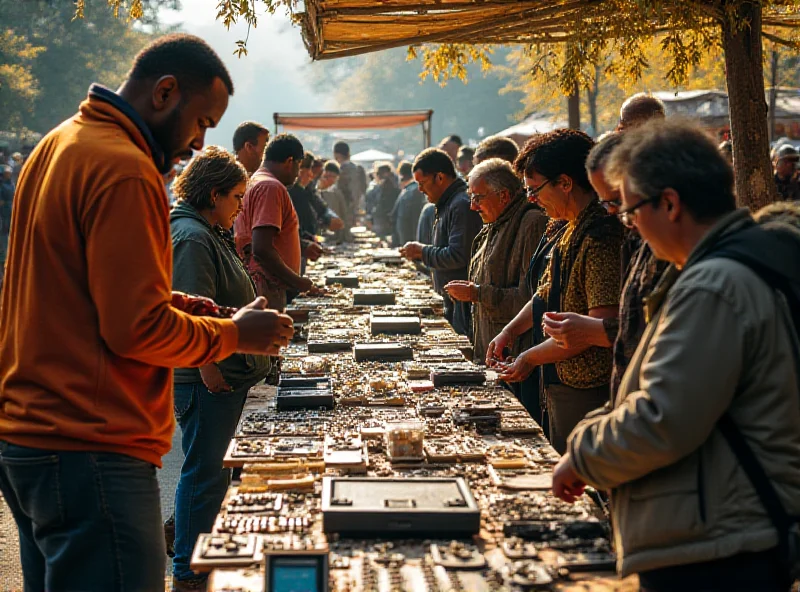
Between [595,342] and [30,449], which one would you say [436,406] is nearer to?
[595,342]

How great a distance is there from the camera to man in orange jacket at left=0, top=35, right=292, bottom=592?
2484 mm

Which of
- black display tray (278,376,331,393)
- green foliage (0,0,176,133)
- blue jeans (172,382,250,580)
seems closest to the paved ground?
blue jeans (172,382,250,580)

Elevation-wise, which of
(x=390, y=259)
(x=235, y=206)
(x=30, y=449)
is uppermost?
(x=390, y=259)

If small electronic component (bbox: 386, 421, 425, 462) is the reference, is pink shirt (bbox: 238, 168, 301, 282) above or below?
above

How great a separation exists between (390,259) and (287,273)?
4399 mm

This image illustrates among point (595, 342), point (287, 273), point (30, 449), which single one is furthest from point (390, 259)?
point (30, 449)

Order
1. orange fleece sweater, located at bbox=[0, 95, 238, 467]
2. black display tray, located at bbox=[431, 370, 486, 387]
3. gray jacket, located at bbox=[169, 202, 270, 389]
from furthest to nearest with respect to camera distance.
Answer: black display tray, located at bbox=[431, 370, 486, 387] → gray jacket, located at bbox=[169, 202, 270, 389] → orange fleece sweater, located at bbox=[0, 95, 238, 467]

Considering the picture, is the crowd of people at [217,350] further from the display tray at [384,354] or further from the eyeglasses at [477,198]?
the eyeglasses at [477,198]

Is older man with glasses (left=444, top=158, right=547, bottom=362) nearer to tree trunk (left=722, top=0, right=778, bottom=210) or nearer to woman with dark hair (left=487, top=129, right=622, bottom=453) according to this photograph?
woman with dark hair (left=487, top=129, right=622, bottom=453)

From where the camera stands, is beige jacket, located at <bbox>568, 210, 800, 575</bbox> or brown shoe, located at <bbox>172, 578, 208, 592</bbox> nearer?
beige jacket, located at <bbox>568, 210, 800, 575</bbox>

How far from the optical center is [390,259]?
10.7 m

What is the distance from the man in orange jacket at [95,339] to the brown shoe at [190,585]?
1.78 meters

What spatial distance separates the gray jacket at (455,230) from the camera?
7.34 m

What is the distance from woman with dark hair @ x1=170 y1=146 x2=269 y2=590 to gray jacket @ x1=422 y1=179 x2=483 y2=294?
9.62 ft
